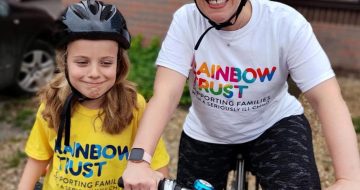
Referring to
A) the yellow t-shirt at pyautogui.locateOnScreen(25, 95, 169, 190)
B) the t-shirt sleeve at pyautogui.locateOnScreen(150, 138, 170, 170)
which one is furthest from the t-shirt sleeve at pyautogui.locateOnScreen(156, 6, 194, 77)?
the t-shirt sleeve at pyautogui.locateOnScreen(150, 138, 170, 170)

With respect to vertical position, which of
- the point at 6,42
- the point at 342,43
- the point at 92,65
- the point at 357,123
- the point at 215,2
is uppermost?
the point at 215,2

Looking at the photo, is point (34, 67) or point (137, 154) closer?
point (137, 154)

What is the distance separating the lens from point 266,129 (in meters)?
2.74

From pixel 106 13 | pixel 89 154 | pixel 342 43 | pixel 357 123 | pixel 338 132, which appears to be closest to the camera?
pixel 338 132

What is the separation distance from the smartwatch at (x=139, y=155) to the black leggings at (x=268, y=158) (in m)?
0.66

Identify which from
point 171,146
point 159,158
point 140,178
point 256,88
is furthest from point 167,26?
point 140,178

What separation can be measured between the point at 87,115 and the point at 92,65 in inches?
12.3

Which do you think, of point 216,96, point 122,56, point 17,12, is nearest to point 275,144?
point 216,96

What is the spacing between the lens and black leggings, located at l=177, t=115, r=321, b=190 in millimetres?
2529

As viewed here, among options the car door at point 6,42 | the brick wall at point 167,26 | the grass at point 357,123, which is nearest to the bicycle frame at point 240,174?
the grass at point 357,123

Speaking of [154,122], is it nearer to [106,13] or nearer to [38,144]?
[106,13]

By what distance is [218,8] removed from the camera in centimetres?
229

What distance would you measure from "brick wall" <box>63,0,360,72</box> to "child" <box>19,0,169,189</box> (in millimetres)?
5470

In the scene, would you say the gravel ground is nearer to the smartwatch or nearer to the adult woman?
the adult woman
